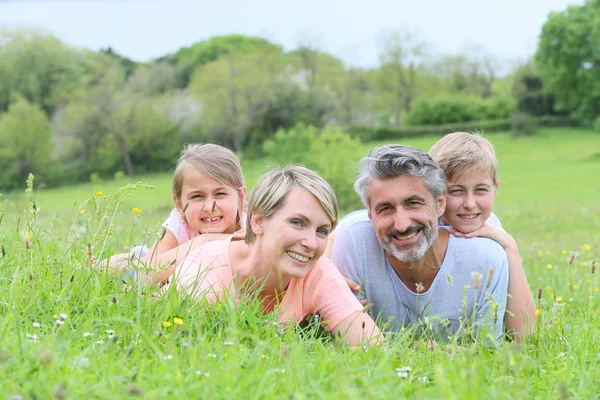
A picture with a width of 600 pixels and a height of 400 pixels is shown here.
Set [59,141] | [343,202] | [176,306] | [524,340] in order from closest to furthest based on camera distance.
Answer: [176,306] < [524,340] < [343,202] < [59,141]

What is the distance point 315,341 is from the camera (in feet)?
11.3

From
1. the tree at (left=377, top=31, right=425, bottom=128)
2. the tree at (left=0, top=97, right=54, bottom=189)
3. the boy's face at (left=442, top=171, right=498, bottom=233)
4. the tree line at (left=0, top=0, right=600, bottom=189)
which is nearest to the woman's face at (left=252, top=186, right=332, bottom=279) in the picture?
the boy's face at (left=442, top=171, right=498, bottom=233)

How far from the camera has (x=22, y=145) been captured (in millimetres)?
51062

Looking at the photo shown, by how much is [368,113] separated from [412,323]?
198 ft

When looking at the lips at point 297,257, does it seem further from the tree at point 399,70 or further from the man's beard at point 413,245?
the tree at point 399,70

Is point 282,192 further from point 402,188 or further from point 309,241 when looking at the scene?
point 402,188

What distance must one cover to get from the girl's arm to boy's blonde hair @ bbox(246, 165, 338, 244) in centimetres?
109

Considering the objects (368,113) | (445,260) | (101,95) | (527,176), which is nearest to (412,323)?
(445,260)

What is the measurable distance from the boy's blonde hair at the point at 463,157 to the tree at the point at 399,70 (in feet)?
212

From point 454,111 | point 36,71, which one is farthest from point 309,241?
point 36,71

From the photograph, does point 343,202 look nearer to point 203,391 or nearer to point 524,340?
point 524,340

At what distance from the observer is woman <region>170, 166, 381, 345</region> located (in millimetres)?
3758

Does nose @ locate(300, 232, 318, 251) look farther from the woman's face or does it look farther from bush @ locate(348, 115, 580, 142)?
bush @ locate(348, 115, 580, 142)

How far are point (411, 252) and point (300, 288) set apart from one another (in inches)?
30.0
